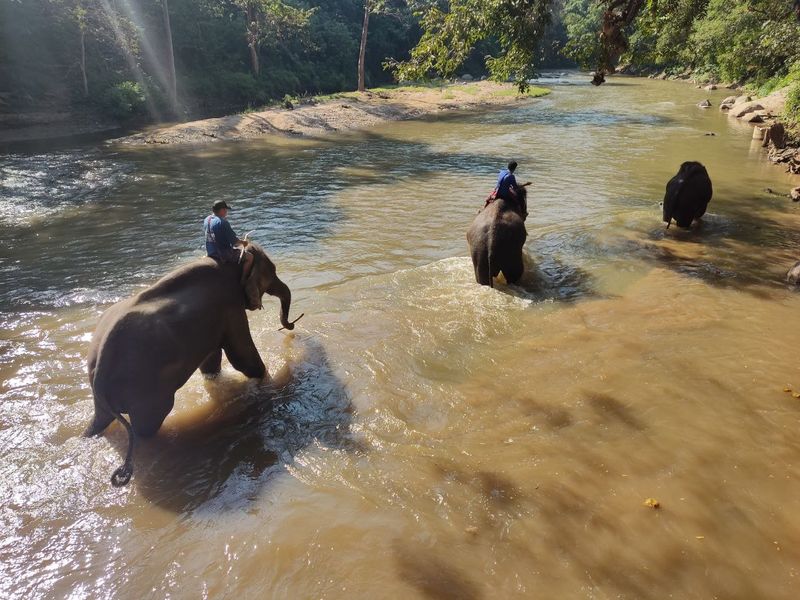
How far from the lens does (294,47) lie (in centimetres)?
4422

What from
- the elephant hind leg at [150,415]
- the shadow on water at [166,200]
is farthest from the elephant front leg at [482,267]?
the elephant hind leg at [150,415]

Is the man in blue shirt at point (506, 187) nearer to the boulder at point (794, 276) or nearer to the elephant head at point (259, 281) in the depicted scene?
the elephant head at point (259, 281)

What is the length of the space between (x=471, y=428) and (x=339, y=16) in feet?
183

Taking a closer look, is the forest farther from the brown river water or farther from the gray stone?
the brown river water

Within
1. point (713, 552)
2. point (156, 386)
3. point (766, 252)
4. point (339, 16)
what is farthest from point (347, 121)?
point (339, 16)

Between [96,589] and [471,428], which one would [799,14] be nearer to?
[471,428]

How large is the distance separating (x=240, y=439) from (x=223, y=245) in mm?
1889

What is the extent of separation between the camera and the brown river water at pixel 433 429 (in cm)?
340

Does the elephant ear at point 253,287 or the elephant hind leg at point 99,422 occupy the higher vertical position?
the elephant ear at point 253,287

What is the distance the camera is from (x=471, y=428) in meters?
4.72

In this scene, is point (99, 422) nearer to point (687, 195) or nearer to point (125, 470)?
point (125, 470)

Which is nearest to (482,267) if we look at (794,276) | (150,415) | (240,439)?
(240,439)

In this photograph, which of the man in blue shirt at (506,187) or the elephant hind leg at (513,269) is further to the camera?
the man in blue shirt at (506,187)

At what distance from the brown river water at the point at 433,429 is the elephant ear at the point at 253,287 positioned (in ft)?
2.75
